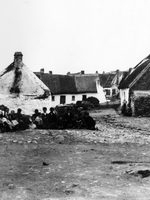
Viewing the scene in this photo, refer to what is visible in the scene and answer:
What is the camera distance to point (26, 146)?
14359 millimetres

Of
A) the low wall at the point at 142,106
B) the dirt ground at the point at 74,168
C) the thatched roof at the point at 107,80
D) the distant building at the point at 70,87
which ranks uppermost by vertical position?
the thatched roof at the point at 107,80

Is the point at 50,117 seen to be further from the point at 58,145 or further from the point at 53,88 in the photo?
the point at 53,88

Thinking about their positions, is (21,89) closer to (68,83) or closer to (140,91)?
(140,91)

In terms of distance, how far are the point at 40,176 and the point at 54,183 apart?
83 cm

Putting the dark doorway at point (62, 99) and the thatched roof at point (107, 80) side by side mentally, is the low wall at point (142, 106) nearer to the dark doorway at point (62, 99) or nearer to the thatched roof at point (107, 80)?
the dark doorway at point (62, 99)

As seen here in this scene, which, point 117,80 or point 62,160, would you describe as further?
point 117,80

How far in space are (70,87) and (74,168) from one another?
5395cm

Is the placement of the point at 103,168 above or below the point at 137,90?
below

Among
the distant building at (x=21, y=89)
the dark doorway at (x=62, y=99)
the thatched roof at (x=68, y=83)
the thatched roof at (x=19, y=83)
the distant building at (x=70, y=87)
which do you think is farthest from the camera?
the dark doorway at (x=62, y=99)

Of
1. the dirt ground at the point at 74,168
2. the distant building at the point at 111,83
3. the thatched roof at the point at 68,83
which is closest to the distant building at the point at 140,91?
the dirt ground at the point at 74,168

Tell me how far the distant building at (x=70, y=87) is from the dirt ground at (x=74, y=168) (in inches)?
1720

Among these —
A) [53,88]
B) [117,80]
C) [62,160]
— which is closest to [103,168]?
[62,160]

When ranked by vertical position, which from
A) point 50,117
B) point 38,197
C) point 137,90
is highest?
point 137,90

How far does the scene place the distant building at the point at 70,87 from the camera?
61.4m
